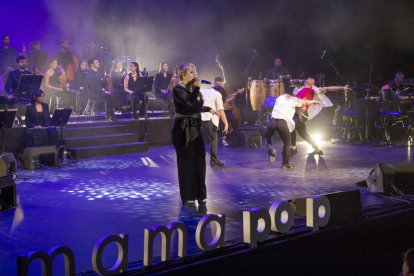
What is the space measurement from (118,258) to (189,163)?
2529 mm

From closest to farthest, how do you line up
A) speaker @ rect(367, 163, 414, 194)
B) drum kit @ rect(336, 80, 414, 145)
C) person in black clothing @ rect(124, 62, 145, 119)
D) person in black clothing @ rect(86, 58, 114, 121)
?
speaker @ rect(367, 163, 414, 194) → person in black clothing @ rect(86, 58, 114, 121) → person in black clothing @ rect(124, 62, 145, 119) → drum kit @ rect(336, 80, 414, 145)

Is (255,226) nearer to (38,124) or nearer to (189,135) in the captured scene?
(189,135)

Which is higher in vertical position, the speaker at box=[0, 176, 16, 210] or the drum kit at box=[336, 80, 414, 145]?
the drum kit at box=[336, 80, 414, 145]

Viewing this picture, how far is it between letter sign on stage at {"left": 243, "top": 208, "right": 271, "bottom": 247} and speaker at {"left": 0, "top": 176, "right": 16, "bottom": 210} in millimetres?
3468

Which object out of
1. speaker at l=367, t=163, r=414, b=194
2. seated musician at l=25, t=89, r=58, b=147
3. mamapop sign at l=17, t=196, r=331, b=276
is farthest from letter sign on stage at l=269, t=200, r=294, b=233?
seated musician at l=25, t=89, r=58, b=147

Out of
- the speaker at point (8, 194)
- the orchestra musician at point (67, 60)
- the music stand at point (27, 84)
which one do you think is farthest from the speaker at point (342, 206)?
the orchestra musician at point (67, 60)

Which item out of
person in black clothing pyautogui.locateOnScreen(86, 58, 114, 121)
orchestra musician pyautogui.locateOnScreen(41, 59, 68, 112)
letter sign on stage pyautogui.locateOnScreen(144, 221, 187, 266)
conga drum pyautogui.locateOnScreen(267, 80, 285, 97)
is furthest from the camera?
conga drum pyautogui.locateOnScreen(267, 80, 285, 97)

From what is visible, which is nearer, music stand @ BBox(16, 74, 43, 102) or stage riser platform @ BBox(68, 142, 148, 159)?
music stand @ BBox(16, 74, 43, 102)

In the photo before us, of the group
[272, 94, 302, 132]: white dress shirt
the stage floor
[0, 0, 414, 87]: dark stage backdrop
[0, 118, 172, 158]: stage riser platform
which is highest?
[0, 0, 414, 87]: dark stage backdrop

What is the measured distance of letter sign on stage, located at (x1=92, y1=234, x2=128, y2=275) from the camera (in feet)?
13.3

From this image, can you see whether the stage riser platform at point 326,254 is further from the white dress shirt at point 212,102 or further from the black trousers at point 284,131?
the white dress shirt at point 212,102

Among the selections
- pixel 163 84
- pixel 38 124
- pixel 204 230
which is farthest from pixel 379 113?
pixel 204 230

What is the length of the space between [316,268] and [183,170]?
2.01 meters

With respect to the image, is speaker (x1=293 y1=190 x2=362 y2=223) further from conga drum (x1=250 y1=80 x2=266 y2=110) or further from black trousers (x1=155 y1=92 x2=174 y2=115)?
conga drum (x1=250 y1=80 x2=266 y2=110)
